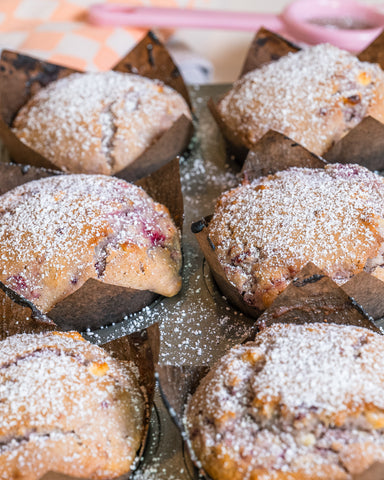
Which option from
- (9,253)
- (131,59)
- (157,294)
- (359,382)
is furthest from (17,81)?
(359,382)

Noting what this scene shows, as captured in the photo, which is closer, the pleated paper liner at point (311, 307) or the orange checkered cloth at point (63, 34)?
the pleated paper liner at point (311, 307)

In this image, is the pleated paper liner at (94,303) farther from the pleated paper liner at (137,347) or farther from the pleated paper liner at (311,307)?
the pleated paper liner at (311,307)

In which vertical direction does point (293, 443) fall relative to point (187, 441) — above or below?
above

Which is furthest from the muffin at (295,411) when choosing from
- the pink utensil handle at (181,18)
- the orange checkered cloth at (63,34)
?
the pink utensil handle at (181,18)

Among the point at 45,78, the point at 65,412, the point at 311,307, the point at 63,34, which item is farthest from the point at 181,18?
the point at 65,412

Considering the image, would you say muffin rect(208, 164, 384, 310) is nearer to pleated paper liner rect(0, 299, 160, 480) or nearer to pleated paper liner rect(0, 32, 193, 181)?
pleated paper liner rect(0, 299, 160, 480)

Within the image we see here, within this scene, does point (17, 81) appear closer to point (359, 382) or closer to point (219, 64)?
point (219, 64)

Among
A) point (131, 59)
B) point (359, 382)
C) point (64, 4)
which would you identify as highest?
point (359, 382)
